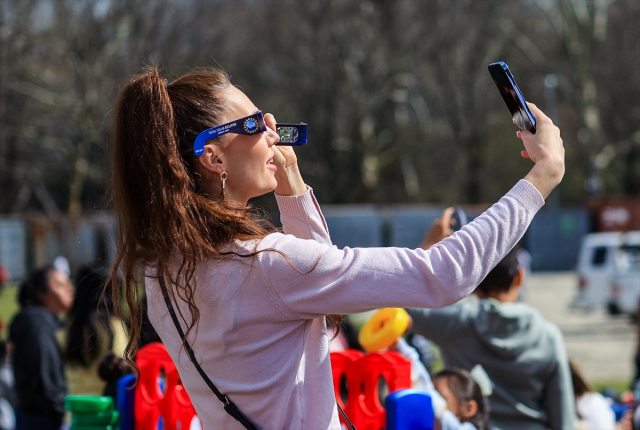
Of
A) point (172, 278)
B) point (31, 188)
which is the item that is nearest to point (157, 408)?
point (172, 278)

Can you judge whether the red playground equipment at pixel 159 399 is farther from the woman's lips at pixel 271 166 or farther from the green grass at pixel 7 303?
the green grass at pixel 7 303

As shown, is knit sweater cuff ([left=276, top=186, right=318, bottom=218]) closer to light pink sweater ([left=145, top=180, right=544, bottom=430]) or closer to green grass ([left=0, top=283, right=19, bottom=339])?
light pink sweater ([left=145, top=180, right=544, bottom=430])

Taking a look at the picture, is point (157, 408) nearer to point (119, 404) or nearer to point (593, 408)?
point (119, 404)

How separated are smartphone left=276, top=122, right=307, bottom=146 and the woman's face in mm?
151

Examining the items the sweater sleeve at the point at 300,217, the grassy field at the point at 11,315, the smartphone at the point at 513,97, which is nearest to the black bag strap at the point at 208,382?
the sweater sleeve at the point at 300,217

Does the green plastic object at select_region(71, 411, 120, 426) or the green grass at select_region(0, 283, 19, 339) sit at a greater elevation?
the green plastic object at select_region(71, 411, 120, 426)

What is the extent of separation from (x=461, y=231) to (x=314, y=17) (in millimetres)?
24165

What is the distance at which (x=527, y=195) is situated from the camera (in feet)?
4.56

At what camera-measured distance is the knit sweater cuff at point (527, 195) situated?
1.38 m

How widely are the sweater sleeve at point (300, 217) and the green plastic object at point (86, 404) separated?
1.45m

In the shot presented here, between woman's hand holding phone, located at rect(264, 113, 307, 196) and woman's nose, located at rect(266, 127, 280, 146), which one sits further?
woman's hand holding phone, located at rect(264, 113, 307, 196)

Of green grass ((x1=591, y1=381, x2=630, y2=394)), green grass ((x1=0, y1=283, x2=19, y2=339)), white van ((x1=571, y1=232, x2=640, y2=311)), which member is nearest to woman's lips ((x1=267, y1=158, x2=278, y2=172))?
green grass ((x1=591, y1=381, x2=630, y2=394))

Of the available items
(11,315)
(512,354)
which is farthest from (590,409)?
(11,315)

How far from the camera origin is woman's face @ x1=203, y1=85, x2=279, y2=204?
1510 millimetres
